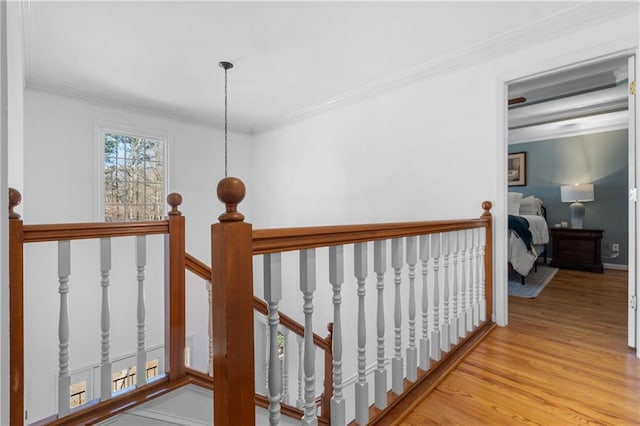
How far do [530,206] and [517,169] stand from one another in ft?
3.12

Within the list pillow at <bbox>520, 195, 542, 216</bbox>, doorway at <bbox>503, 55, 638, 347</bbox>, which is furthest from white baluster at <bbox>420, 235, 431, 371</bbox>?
pillow at <bbox>520, 195, 542, 216</bbox>

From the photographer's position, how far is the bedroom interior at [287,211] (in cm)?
119

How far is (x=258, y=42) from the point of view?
2.51m

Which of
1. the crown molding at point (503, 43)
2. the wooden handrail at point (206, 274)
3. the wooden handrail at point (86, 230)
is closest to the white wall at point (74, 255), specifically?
the wooden handrail at point (206, 274)

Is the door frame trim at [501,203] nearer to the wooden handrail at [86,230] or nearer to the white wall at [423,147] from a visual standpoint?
the white wall at [423,147]

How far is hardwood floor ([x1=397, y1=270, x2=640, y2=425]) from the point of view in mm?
1370

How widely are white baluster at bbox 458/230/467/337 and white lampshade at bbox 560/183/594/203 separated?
13.9ft

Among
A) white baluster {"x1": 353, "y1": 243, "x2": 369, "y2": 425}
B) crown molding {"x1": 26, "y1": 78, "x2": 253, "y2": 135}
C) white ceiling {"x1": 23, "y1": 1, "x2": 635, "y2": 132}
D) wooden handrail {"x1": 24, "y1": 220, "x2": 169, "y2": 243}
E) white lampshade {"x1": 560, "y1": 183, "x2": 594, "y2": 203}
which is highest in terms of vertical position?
white ceiling {"x1": 23, "y1": 1, "x2": 635, "y2": 132}

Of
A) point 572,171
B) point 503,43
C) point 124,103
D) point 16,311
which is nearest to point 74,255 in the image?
point 124,103

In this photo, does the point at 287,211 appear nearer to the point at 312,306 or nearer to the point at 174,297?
the point at 174,297

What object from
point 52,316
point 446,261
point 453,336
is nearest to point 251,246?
point 446,261

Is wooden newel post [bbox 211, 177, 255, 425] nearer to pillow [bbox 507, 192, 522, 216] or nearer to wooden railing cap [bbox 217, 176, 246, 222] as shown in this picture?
wooden railing cap [bbox 217, 176, 246, 222]

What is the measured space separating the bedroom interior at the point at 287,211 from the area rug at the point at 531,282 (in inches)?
11.5

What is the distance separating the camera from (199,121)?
443 centimetres
